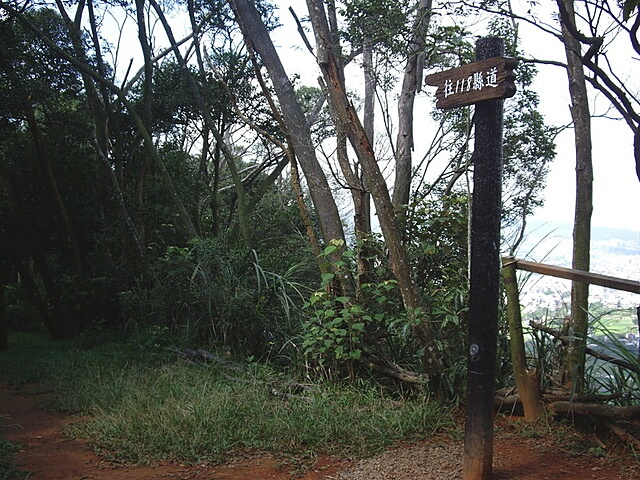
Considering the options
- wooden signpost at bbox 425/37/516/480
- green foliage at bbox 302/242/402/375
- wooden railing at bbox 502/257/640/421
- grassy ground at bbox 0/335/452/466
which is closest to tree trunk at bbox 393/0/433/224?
green foliage at bbox 302/242/402/375

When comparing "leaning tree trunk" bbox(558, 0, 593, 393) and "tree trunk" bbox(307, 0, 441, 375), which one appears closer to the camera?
"leaning tree trunk" bbox(558, 0, 593, 393)

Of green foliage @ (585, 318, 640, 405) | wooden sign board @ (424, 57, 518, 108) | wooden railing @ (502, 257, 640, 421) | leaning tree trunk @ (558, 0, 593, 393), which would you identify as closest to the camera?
wooden sign board @ (424, 57, 518, 108)

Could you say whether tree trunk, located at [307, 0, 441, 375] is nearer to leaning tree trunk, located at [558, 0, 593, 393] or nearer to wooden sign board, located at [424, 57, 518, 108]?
leaning tree trunk, located at [558, 0, 593, 393]

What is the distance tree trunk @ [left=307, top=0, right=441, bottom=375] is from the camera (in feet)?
13.9

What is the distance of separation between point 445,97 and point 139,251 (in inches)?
219

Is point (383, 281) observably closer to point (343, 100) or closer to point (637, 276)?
point (343, 100)

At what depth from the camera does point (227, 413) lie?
13.2 feet

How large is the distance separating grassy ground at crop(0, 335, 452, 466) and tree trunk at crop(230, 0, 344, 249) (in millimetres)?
1424

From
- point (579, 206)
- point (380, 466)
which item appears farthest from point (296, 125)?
point (380, 466)

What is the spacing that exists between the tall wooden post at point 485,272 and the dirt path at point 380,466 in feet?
0.87

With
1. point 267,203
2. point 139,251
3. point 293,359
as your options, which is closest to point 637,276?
point 293,359

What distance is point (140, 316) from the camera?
737 cm

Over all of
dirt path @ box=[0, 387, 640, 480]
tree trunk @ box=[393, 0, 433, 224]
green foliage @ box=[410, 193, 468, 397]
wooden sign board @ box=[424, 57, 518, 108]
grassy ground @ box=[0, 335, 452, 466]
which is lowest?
dirt path @ box=[0, 387, 640, 480]

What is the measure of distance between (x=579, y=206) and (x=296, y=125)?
286 cm
